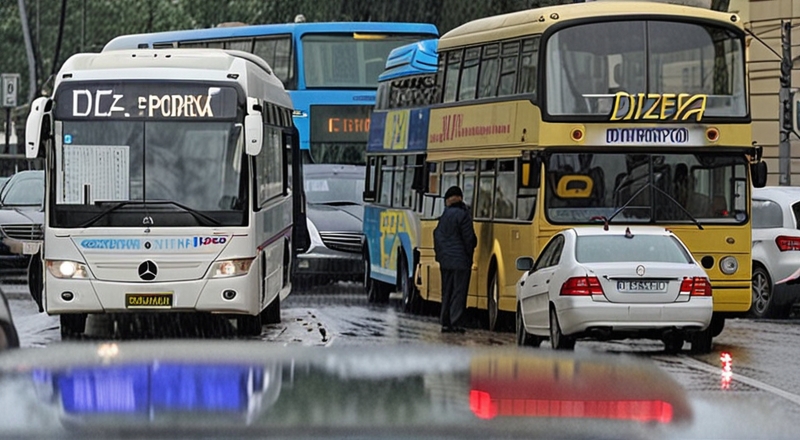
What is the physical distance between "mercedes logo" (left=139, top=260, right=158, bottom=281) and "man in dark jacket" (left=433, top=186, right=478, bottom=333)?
4.25 meters

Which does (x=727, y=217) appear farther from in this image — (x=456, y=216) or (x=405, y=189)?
(x=405, y=189)

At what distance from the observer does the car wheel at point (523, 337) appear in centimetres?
1947

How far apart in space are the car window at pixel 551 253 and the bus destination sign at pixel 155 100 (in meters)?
3.52

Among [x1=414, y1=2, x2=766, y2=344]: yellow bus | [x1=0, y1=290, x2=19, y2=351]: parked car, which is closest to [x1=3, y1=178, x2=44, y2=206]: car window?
[x1=414, y1=2, x2=766, y2=344]: yellow bus

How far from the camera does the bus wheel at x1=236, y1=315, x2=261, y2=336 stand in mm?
20109

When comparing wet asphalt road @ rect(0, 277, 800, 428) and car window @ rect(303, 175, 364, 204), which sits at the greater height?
car window @ rect(303, 175, 364, 204)

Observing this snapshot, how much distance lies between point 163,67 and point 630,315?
559 cm

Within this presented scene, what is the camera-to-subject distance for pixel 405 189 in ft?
88.5

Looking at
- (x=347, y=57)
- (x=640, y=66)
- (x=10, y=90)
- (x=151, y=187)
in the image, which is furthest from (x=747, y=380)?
(x=10, y=90)

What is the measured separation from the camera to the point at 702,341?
19.0 metres

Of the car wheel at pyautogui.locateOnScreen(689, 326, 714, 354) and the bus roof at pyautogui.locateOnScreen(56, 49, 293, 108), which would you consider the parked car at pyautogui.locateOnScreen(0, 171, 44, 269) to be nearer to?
the bus roof at pyautogui.locateOnScreen(56, 49, 293, 108)

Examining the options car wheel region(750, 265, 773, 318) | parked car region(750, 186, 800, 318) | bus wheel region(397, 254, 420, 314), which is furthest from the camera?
bus wheel region(397, 254, 420, 314)

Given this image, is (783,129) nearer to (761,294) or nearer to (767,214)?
(767,214)

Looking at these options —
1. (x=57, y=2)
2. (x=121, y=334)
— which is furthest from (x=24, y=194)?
(x=57, y=2)
